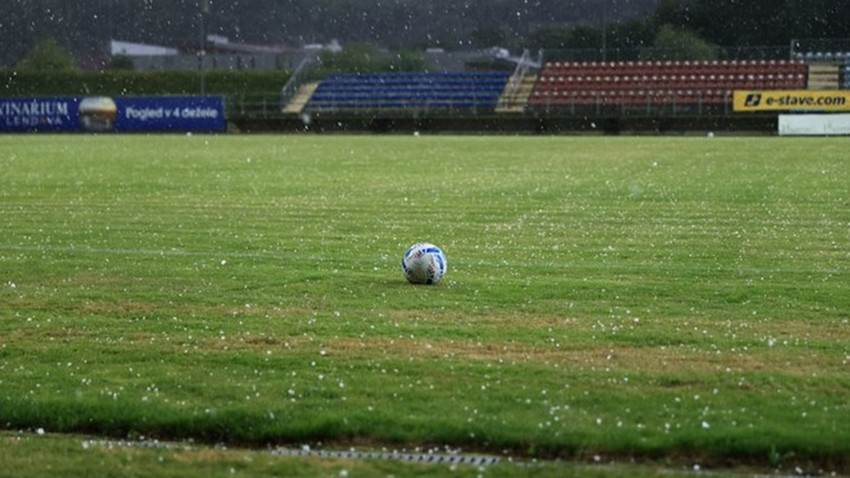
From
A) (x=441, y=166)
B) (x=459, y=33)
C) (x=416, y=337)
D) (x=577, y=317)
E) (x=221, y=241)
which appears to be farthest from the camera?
(x=459, y=33)

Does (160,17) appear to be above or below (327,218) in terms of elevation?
above

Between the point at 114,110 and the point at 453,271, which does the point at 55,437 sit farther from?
the point at 114,110

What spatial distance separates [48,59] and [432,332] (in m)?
74.5

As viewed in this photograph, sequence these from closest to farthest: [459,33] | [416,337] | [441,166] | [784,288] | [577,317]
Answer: [416,337] < [577,317] < [784,288] < [441,166] < [459,33]

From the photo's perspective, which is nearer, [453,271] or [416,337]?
[416,337]

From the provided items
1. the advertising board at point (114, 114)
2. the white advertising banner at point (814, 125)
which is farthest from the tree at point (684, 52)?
the advertising board at point (114, 114)

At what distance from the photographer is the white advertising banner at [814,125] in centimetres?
4725

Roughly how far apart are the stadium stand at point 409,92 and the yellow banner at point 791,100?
12761 mm

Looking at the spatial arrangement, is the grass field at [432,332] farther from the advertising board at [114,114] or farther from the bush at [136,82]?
the bush at [136,82]

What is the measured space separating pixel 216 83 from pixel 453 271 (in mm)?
63007

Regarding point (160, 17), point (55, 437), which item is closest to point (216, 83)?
point (160, 17)

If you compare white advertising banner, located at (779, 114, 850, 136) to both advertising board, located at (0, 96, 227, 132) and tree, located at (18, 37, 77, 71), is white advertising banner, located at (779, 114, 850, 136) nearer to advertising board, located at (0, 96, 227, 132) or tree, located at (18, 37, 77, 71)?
advertising board, located at (0, 96, 227, 132)

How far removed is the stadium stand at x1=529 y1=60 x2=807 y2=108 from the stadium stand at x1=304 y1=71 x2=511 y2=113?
2.69m

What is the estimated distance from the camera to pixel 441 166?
28375 mm
